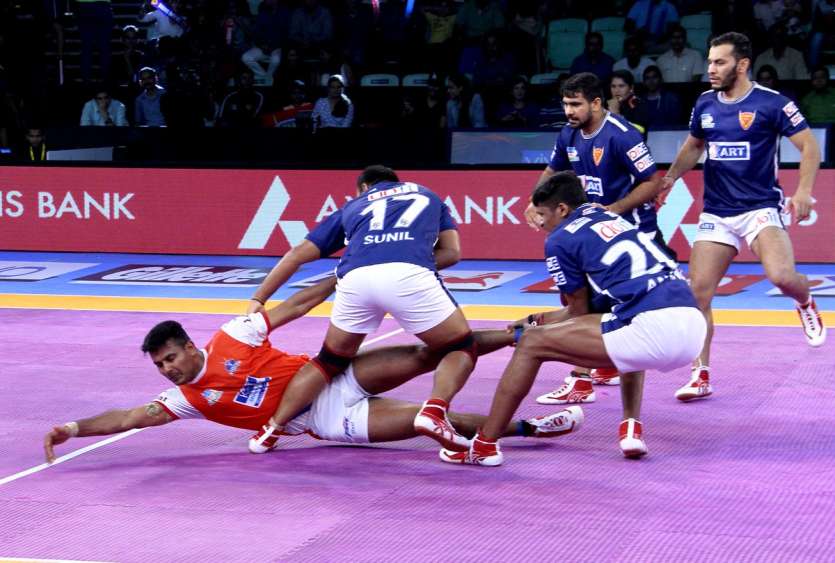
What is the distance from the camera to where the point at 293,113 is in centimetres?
1886

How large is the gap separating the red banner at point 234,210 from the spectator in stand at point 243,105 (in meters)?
2.99

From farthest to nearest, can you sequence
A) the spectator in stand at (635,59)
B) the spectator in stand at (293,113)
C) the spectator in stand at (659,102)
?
the spectator in stand at (293,113) → the spectator in stand at (635,59) → the spectator in stand at (659,102)

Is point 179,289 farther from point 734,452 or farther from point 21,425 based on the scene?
point 734,452

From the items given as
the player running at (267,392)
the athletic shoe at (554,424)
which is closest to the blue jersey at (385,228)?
the player running at (267,392)

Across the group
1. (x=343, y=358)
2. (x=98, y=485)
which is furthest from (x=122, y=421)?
(x=343, y=358)

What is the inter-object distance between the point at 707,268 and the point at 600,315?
195 centimetres

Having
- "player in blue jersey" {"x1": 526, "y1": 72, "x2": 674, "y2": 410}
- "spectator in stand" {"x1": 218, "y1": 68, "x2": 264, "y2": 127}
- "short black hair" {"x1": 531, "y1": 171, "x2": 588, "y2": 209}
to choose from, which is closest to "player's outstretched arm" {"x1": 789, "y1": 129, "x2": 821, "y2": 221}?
"player in blue jersey" {"x1": 526, "y1": 72, "x2": 674, "y2": 410}

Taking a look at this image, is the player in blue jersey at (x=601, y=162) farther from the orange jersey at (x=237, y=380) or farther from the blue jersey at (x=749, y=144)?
the orange jersey at (x=237, y=380)

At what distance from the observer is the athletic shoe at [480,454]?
6895 millimetres

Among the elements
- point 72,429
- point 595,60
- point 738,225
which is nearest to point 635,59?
point 595,60

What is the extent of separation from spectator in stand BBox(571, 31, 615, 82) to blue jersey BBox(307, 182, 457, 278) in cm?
1131

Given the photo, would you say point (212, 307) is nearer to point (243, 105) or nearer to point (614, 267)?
point (614, 267)

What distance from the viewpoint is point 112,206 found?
16516 mm

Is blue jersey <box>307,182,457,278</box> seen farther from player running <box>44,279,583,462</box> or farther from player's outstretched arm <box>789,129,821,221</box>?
player's outstretched arm <box>789,129,821,221</box>
